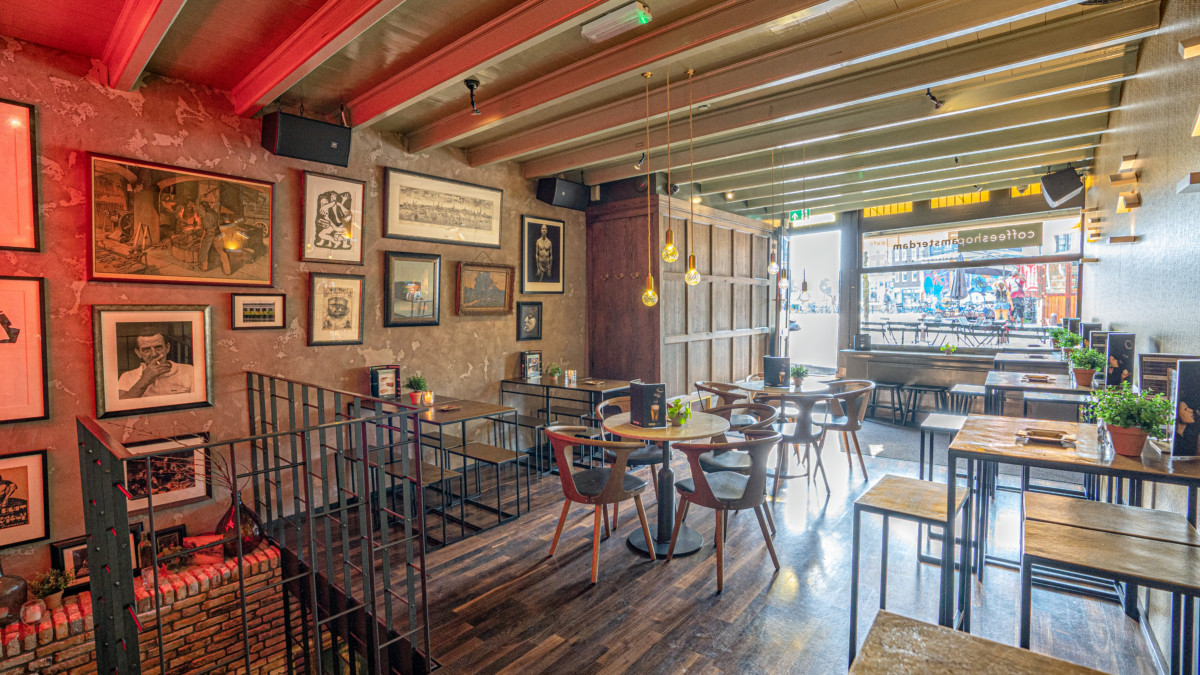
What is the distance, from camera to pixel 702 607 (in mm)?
2875

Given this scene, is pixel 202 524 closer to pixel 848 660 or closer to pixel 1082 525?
pixel 848 660

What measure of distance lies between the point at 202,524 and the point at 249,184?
243cm

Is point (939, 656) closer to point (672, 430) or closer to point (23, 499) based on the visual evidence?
point (672, 430)

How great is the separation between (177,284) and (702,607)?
12.9ft

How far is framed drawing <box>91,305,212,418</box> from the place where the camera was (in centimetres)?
329

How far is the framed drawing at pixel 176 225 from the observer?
129 inches

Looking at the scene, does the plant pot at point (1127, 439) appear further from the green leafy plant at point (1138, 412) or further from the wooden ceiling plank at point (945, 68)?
Answer: the wooden ceiling plank at point (945, 68)

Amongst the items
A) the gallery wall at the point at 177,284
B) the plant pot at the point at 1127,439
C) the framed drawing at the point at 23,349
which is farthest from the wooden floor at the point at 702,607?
the framed drawing at the point at 23,349

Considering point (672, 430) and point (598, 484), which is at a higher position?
point (672, 430)

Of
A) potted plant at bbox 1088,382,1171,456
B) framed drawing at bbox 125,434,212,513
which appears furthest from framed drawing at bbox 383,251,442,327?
potted plant at bbox 1088,382,1171,456

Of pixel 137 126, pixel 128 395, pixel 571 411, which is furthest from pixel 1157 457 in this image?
pixel 137 126

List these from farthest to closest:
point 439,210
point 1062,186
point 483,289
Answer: point 1062,186, point 483,289, point 439,210

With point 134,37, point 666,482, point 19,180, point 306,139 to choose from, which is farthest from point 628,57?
point 19,180

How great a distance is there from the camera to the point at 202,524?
368 centimetres
